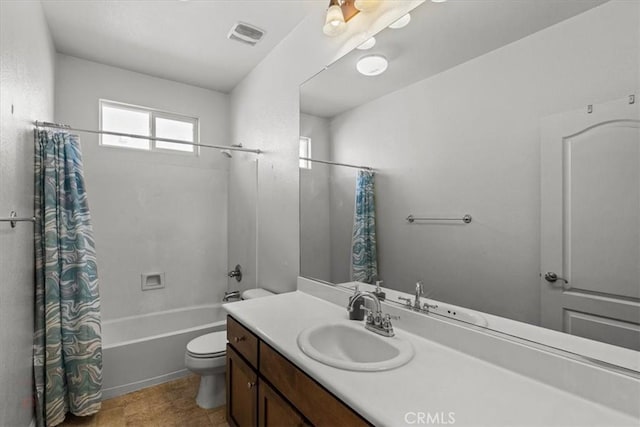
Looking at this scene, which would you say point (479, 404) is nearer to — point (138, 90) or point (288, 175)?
point (288, 175)

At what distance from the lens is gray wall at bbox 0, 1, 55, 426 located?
125cm

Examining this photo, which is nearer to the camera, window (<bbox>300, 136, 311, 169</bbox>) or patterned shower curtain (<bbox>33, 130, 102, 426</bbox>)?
patterned shower curtain (<bbox>33, 130, 102, 426</bbox>)

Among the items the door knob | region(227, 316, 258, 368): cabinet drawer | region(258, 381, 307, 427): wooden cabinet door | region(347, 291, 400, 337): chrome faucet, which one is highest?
the door knob

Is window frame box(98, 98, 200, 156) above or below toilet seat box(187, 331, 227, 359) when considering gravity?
above

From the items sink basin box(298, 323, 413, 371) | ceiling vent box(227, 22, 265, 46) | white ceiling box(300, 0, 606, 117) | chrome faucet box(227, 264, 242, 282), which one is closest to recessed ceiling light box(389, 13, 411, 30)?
white ceiling box(300, 0, 606, 117)

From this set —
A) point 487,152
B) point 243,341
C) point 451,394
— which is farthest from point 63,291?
point 487,152

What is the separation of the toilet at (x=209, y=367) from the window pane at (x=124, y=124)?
1.90 metres

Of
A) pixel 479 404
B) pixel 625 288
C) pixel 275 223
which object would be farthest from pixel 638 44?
pixel 275 223

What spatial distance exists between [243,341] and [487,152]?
4.61 feet

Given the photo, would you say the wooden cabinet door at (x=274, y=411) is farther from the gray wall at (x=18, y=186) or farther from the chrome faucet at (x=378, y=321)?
the gray wall at (x=18, y=186)

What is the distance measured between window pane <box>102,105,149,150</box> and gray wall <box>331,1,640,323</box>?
7.80 feet

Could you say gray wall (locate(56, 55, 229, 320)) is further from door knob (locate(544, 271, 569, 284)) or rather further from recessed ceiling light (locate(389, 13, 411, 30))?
door knob (locate(544, 271, 569, 284))

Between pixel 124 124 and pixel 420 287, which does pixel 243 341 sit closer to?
pixel 420 287

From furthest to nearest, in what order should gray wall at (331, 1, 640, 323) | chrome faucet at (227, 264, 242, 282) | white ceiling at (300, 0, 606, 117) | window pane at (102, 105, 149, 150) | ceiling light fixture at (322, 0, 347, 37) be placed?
chrome faucet at (227, 264, 242, 282), window pane at (102, 105, 149, 150), ceiling light fixture at (322, 0, 347, 37), white ceiling at (300, 0, 606, 117), gray wall at (331, 1, 640, 323)
